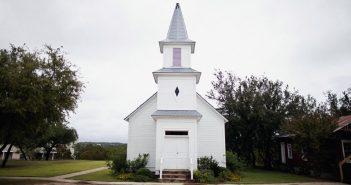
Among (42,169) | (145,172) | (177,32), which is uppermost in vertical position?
(177,32)

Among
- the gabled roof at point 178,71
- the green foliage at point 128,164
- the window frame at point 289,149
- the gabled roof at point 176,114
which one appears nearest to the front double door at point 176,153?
the gabled roof at point 176,114

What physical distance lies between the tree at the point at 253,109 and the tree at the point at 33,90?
15426 mm

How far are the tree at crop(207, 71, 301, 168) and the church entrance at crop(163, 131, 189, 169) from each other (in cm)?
960

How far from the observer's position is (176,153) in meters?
20.5

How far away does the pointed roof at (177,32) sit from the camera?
23203mm

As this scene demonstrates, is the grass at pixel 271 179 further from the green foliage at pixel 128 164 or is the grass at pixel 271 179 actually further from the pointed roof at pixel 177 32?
the pointed roof at pixel 177 32

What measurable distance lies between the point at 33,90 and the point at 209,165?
12.8 metres

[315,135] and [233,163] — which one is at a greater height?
[315,135]

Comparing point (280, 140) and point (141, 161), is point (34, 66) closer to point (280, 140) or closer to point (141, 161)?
point (141, 161)

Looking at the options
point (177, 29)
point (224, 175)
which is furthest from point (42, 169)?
point (177, 29)

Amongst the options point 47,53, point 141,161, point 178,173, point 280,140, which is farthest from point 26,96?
point 280,140

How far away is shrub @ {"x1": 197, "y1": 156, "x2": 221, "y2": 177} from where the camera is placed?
20.9 m

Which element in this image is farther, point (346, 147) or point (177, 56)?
point (177, 56)

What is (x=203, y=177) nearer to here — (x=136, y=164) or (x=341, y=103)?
(x=136, y=164)
